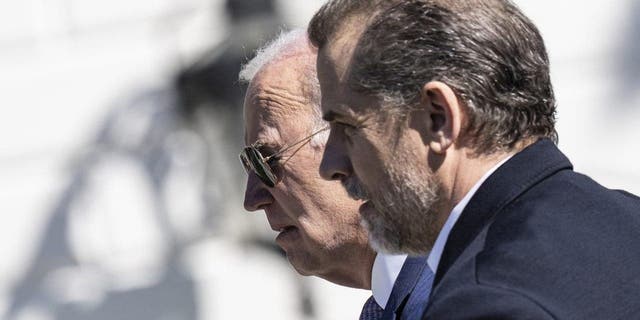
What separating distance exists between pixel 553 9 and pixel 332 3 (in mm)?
3338

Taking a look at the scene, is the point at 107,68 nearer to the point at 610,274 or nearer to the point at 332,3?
the point at 332,3

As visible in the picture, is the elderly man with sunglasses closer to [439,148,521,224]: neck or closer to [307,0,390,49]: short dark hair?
[307,0,390,49]: short dark hair

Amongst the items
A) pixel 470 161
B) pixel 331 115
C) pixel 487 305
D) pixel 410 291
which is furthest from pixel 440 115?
pixel 410 291

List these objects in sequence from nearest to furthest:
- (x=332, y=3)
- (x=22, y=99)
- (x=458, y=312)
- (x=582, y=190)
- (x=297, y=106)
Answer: (x=458, y=312)
(x=582, y=190)
(x=332, y=3)
(x=297, y=106)
(x=22, y=99)

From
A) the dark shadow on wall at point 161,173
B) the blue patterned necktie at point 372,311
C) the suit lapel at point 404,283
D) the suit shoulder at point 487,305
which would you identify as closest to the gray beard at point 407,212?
the suit shoulder at point 487,305

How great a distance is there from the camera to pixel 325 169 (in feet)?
6.54

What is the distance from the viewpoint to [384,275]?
2.51 meters

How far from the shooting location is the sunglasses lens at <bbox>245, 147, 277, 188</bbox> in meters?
2.78

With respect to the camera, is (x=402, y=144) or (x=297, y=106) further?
(x=297, y=106)

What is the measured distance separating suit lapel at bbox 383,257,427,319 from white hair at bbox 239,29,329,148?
18.4 inches

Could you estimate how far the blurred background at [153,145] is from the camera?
5.09 meters

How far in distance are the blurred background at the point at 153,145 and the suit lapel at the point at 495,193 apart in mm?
3379

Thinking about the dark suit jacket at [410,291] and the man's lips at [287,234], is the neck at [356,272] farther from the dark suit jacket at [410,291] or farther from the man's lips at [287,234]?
the dark suit jacket at [410,291]

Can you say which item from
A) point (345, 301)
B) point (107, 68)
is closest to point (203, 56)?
point (107, 68)
